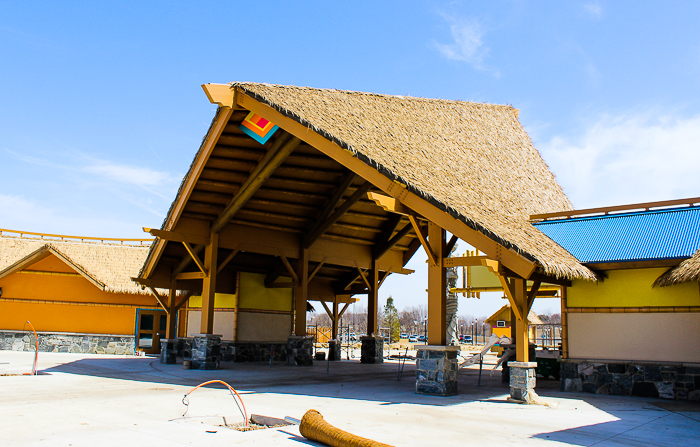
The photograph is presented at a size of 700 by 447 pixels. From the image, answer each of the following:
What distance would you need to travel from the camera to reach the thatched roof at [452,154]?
463 inches

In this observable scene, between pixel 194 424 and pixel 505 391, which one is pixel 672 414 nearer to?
pixel 505 391

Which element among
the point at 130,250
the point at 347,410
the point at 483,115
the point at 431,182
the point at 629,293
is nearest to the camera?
the point at 347,410

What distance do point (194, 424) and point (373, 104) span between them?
1122 cm

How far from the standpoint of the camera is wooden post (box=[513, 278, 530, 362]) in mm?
11500

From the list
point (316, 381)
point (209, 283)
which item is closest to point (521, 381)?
point (316, 381)

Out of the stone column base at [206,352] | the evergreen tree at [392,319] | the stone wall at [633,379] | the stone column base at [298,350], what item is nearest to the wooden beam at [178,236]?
the stone column base at [206,352]

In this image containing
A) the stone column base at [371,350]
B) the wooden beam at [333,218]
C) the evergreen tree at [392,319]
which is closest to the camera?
the wooden beam at [333,218]

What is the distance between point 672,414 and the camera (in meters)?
9.95

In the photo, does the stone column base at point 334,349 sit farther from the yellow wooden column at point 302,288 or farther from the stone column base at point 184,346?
the stone column base at point 184,346

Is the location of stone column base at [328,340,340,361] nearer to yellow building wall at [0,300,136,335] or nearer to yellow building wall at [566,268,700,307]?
yellow building wall at [0,300,136,335]

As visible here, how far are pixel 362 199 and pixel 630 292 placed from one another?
9.49m

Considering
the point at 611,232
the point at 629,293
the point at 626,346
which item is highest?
the point at 611,232

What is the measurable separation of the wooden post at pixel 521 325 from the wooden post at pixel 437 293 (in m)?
1.56

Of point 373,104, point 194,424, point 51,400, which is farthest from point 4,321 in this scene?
point 194,424
